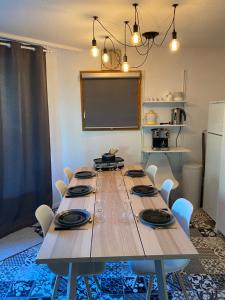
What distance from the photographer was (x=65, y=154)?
12.6ft

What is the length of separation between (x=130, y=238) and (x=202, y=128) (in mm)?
2854

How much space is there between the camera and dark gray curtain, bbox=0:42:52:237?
9.60 ft

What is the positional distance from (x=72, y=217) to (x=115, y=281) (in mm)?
871

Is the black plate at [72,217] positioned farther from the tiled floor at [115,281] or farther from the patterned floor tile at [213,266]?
the patterned floor tile at [213,266]

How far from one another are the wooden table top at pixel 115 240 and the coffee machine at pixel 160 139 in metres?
1.69

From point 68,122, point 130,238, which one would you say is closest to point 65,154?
point 68,122

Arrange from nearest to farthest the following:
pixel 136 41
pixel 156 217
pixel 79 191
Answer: pixel 156 217, pixel 136 41, pixel 79 191

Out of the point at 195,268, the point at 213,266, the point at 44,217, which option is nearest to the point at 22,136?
the point at 44,217

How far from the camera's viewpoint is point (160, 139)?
12.0ft

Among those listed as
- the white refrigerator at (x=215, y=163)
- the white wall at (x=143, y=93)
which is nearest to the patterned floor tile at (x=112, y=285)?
the white refrigerator at (x=215, y=163)

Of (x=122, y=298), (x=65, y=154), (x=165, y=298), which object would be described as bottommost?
(x=122, y=298)

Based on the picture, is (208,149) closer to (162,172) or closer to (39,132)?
(162,172)

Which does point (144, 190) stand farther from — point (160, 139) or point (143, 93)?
point (143, 93)

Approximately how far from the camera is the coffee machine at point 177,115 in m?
3.68
